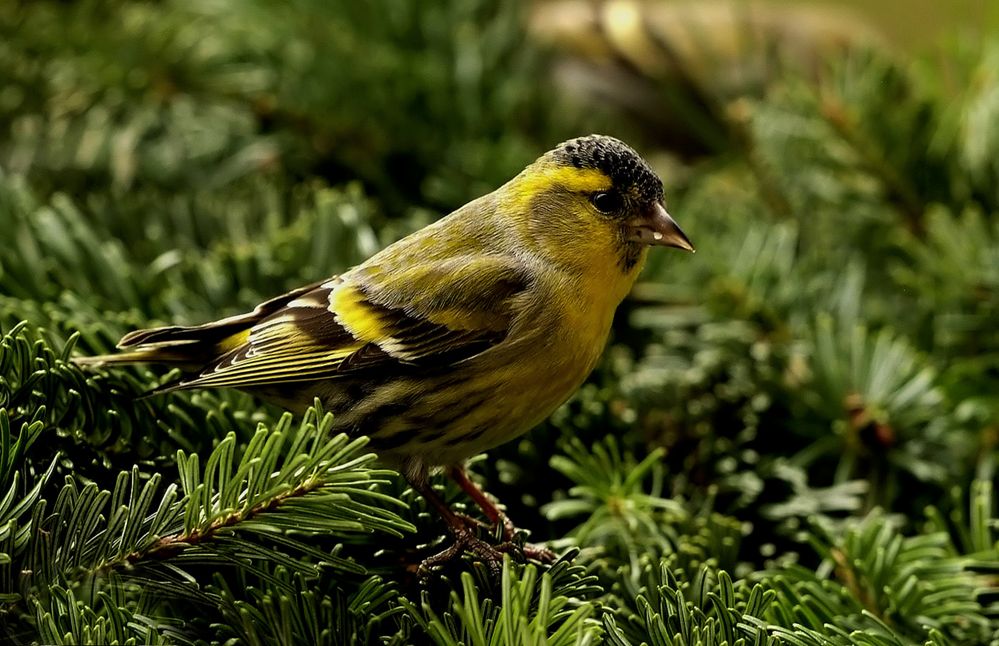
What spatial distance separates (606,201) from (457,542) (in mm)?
608

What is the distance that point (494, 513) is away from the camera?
4.09ft

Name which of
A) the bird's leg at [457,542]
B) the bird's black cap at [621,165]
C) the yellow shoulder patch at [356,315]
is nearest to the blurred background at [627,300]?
the bird's leg at [457,542]

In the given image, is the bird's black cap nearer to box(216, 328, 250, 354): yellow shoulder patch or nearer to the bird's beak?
the bird's beak

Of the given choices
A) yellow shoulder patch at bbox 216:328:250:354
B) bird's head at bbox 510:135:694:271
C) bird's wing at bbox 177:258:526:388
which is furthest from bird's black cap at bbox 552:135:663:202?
yellow shoulder patch at bbox 216:328:250:354

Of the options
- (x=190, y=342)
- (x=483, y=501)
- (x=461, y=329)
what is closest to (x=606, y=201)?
(x=461, y=329)

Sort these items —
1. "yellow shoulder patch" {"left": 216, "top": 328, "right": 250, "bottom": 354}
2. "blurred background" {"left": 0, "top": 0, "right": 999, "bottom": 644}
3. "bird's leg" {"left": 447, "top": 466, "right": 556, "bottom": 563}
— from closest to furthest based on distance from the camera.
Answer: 1. "blurred background" {"left": 0, "top": 0, "right": 999, "bottom": 644}
2. "bird's leg" {"left": 447, "top": 466, "right": 556, "bottom": 563}
3. "yellow shoulder patch" {"left": 216, "top": 328, "right": 250, "bottom": 354}

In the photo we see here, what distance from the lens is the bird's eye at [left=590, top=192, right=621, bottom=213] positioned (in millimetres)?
1525

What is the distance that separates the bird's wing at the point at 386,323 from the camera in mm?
1387

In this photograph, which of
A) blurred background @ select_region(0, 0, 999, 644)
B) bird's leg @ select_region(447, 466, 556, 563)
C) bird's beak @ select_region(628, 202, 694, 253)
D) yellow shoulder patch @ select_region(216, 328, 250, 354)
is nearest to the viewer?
blurred background @ select_region(0, 0, 999, 644)

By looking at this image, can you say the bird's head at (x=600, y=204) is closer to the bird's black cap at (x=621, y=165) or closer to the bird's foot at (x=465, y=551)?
the bird's black cap at (x=621, y=165)

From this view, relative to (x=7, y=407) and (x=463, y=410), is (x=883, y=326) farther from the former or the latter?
(x=7, y=407)

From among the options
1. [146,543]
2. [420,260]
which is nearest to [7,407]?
[146,543]

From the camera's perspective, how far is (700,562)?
4.08 ft

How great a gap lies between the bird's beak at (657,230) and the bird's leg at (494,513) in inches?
16.6
